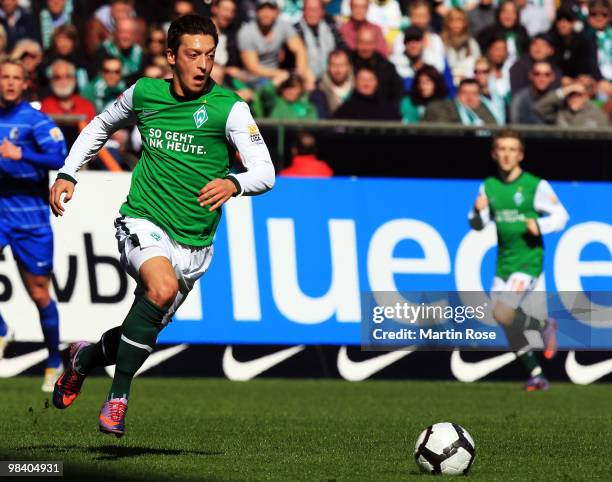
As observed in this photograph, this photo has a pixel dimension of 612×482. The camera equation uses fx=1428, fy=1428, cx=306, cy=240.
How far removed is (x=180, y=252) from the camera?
805cm

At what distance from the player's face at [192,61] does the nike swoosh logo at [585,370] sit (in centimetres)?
825

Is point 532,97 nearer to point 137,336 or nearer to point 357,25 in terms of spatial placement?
point 357,25

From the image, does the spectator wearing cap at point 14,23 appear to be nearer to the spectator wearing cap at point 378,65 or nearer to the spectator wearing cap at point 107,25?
the spectator wearing cap at point 107,25

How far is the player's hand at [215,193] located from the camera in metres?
7.39

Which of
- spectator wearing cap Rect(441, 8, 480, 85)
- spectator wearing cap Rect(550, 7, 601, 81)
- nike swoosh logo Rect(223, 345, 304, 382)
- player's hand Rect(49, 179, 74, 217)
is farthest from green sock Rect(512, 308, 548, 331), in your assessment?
player's hand Rect(49, 179, 74, 217)

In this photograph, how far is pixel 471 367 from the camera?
15.1 metres

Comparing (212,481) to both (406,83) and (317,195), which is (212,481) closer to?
(317,195)

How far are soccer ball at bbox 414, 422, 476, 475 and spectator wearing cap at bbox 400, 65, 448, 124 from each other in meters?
9.67

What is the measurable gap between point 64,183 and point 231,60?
9.76 m

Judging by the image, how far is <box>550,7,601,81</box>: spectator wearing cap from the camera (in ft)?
63.7

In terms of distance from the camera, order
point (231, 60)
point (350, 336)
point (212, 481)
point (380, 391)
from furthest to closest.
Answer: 1. point (231, 60)
2. point (350, 336)
3. point (380, 391)
4. point (212, 481)

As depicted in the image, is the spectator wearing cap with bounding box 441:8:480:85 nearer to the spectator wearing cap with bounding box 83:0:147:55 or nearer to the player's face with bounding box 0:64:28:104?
the spectator wearing cap with bounding box 83:0:147:55

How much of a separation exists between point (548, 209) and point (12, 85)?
5.41m

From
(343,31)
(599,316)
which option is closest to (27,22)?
(343,31)
